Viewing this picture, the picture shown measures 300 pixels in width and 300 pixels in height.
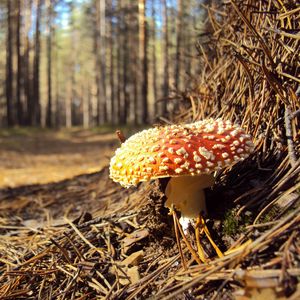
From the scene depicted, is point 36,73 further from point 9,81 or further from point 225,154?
point 225,154

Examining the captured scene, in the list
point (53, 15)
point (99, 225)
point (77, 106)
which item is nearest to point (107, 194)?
point (99, 225)

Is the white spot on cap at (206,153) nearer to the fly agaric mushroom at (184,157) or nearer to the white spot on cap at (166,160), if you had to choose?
the fly agaric mushroom at (184,157)

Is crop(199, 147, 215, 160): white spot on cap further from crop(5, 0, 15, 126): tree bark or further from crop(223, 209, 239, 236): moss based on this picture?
crop(5, 0, 15, 126): tree bark

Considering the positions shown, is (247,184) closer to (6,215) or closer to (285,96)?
(285,96)

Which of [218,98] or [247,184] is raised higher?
[218,98]

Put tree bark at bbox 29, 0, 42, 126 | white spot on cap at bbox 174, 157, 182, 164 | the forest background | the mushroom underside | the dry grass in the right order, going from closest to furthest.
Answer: the dry grass → white spot on cap at bbox 174, 157, 182, 164 → the mushroom underside → the forest background → tree bark at bbox 29, 0, 42, 126

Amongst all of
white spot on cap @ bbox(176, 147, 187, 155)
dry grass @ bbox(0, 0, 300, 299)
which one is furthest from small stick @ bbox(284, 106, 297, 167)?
white spot on cap @ bbox(176, 147, 187, 155)

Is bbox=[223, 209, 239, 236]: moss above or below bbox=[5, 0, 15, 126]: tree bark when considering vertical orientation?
below

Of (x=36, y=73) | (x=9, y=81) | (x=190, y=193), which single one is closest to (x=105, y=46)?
(x=36, y=73)
